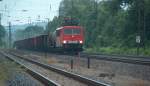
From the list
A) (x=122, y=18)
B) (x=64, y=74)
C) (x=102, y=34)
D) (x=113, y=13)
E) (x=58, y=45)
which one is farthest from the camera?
(x=102, y=34)

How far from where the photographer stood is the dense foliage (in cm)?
5865

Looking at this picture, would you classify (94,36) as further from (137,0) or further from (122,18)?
(137,0)

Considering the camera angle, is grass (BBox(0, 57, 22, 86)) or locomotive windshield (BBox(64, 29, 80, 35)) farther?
locomotive windshield (BBox(64, 29, 80, 35))

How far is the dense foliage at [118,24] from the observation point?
58650 mm

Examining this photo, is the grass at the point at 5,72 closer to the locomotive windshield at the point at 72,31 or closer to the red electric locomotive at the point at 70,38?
the red electric locomotive at the point at 70,38

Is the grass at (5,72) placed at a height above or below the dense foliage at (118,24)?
below

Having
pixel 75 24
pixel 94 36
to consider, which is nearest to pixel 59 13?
pixel 94 36

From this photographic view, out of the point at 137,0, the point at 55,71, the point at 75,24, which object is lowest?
the point at 55,71

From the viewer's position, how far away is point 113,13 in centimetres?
7262

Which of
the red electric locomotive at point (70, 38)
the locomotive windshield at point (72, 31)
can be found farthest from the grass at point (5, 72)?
the locomotive windshield at point (72, 31)

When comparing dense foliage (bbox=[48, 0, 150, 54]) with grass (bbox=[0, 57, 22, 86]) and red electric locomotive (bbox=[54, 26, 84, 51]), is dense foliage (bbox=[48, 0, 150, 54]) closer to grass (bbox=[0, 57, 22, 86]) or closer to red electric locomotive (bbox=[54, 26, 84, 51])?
red electric locomotive (bbox=[54, 26, 84, 51])

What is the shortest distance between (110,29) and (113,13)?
15.2 ft

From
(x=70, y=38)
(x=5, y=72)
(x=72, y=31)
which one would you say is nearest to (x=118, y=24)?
(x=72, y=31)

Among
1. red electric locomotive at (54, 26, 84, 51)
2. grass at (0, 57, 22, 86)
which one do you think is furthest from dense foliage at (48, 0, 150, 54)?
grass at (0, 57, 22, 86)
